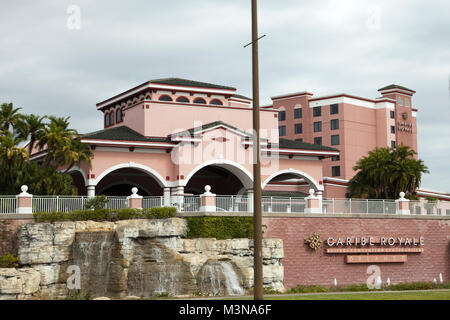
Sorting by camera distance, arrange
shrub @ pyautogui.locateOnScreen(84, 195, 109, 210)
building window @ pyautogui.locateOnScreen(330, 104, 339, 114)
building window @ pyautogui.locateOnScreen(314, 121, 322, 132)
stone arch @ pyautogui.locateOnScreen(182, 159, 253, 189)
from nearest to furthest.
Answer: shrub @ pyautogui.locateOnScreen(84, 195, 109, 210) < stone arch @ pyautogui.locateOnScreen(182, 159, 253, 189) < building window @ pyautogui.locateOnScreen(330, 104, 339, 114) < building window @ pyautogui.locateOnScreen(314, 121, 322, 132)

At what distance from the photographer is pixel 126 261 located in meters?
34.3

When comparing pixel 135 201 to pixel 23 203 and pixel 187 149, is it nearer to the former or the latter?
pixel 23 203

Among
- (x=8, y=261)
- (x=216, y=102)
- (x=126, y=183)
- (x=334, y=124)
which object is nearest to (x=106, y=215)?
(x=8, y=261)

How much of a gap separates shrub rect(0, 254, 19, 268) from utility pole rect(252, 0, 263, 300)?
19.0 metres

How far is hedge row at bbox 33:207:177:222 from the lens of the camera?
3531cm

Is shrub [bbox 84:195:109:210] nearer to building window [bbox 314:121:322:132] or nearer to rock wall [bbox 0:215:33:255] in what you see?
rock wall [bbox 0:215:33:255]

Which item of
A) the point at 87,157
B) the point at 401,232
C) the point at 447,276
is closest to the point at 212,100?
the point at 87,157

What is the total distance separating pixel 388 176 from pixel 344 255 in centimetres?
1308

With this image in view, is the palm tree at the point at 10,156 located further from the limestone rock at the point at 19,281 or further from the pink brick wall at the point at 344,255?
the pink brick wall at the point at 344,255

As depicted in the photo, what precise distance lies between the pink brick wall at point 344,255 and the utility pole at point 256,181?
18.6 m

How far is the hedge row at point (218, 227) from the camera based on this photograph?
119 ft

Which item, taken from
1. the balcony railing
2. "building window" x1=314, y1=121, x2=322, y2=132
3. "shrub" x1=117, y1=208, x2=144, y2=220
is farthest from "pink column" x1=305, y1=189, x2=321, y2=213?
"building window" x1=314, y1=121, x2=322, y2=132

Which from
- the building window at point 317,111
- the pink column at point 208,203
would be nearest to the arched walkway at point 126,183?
the pink column at point 208,203
